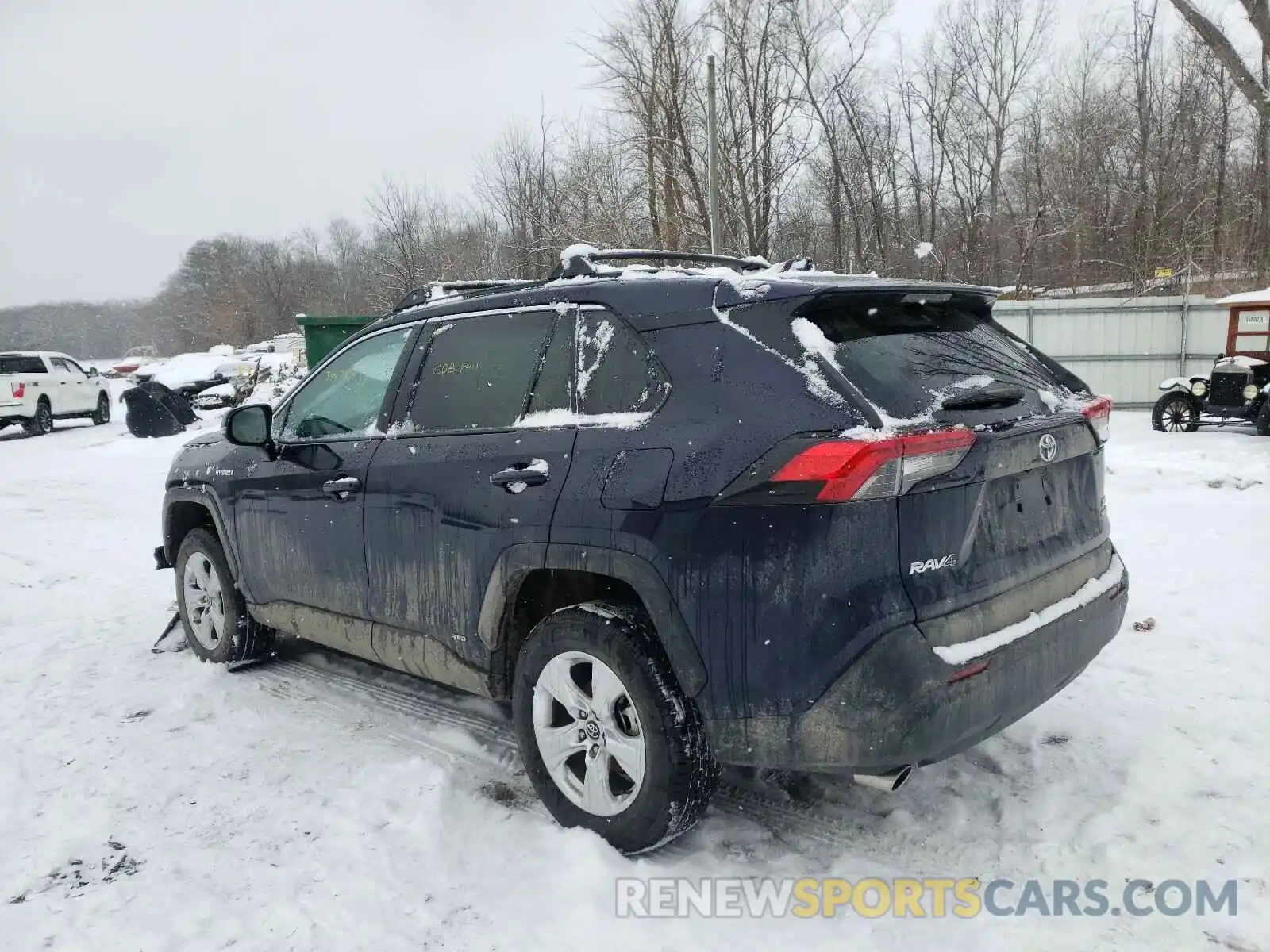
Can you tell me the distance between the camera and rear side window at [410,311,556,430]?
3.14 metres

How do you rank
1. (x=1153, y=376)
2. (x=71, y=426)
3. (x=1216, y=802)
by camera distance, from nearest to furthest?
(x=1216, y=802) < (x=1153, y=376) < (x=71, y=426)

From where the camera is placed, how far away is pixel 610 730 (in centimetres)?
275

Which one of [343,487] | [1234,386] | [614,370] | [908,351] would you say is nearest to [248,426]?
[343,487]

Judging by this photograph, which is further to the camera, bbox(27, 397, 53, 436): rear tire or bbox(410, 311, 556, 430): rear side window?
bbox(27, 397, 53, 436): rear tire

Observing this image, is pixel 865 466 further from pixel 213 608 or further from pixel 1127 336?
pixel 1127 336

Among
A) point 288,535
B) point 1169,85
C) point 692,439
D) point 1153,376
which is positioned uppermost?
point 1169,85

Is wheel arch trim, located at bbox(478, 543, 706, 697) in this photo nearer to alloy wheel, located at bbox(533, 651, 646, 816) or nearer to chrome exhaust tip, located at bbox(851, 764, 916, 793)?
alloy wheel, located at bbox(533, 651, 646, 816)

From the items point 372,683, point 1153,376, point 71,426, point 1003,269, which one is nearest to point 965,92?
point 1003,269

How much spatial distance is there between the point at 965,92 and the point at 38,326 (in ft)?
324

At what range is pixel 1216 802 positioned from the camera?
2.96 m

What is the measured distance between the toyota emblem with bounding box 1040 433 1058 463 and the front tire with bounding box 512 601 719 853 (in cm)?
131

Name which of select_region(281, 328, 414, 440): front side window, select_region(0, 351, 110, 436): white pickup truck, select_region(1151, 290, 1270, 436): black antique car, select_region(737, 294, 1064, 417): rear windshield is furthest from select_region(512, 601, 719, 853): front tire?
select_region(0, 351, 110, 436): white pickup truck

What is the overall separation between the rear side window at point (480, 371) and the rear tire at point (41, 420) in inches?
764

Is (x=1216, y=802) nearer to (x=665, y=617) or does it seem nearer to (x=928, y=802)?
(x=928, y=802)
